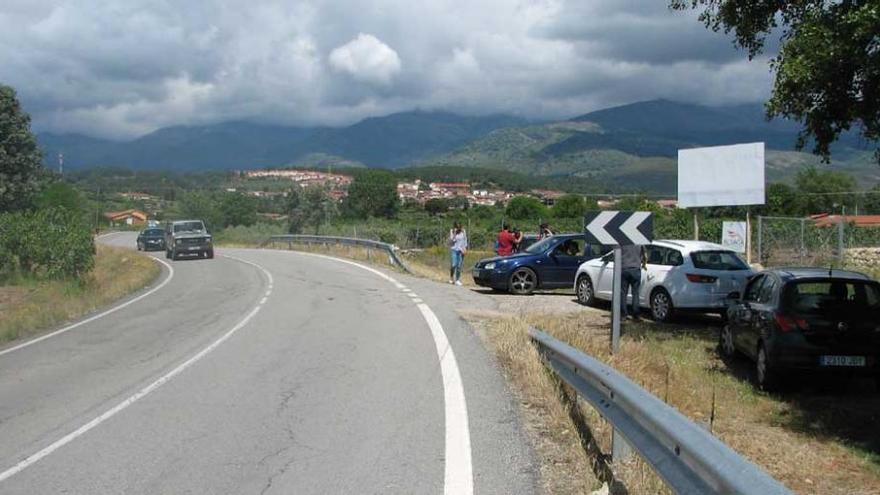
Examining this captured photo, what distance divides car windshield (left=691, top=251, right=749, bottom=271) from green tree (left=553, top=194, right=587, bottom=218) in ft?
165

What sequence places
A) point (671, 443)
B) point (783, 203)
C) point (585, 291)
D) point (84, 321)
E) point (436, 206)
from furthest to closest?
point (436, 206) < point (783, 203) < point (585, 291) < point (84, 321) < point (671, 443)

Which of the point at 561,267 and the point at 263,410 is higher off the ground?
the point at 561,267

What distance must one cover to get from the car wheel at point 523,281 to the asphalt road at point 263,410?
4.46m

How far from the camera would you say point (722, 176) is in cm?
3062

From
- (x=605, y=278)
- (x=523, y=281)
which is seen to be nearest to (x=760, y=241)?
(x=523, y=281)

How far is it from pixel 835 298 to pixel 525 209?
63538 mm

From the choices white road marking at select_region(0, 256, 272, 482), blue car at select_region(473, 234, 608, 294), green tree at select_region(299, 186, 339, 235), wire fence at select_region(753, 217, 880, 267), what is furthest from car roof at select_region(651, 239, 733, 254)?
green tree at select_region(299, 186, 339, 235)

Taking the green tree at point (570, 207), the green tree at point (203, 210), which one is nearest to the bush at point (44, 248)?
the green tree at point (570, 207)

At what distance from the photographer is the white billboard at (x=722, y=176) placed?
29.8m

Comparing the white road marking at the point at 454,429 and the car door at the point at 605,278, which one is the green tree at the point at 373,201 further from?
the white road marking at the point at 454,429

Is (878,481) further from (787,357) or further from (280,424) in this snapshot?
(280,424)

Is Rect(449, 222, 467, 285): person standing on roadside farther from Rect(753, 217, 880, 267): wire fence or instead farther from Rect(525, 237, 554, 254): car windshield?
Rect(753, 217, 880, 267): wire fence

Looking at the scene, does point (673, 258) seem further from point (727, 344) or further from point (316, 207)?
point (316, 207)

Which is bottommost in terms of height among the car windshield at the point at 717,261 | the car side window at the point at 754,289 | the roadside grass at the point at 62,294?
the roadside grass at the point at 62,294
